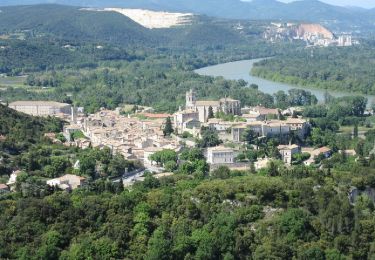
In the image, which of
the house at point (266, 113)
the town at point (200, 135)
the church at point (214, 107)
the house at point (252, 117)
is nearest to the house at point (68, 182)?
the town at point (200, 135)

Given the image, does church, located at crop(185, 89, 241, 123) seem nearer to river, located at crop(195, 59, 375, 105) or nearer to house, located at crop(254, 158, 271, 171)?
house, located at crop(254, 158, 271, 171)

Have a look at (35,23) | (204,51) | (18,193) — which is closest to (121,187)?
(18,193)

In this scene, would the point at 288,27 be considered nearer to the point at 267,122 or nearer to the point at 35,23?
the point at 35,23

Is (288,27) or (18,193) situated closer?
(18,193)

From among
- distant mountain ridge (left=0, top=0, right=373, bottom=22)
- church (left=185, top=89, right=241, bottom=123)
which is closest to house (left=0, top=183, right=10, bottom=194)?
church (left=185, top=89, right=241, bottom=123)

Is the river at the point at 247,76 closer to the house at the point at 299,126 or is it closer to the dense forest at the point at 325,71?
the dense forest at the point at 325,71

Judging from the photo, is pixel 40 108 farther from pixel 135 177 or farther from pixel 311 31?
pixel 311 31
